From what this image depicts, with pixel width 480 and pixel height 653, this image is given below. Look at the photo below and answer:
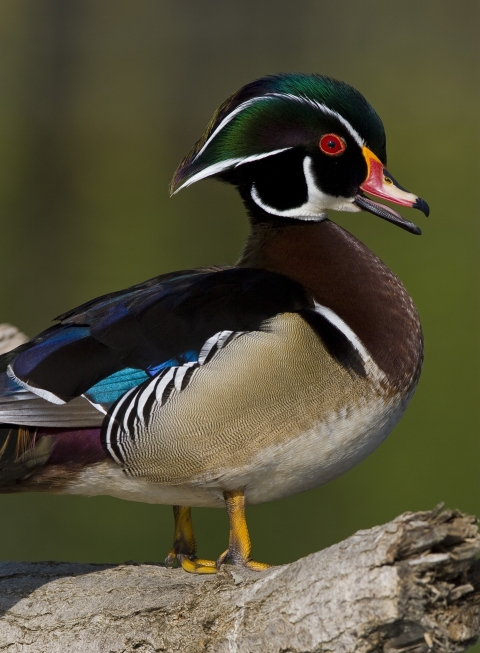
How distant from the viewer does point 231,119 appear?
6.33ft

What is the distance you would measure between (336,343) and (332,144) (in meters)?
0.42

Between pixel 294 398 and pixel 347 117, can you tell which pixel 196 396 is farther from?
pixel 347 117

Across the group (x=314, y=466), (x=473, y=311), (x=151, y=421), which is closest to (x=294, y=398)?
(x=314, y=466)

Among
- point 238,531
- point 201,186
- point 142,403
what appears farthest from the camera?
point 201,186

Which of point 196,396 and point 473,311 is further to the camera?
point 473,311

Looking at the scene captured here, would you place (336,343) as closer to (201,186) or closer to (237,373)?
(237,373)

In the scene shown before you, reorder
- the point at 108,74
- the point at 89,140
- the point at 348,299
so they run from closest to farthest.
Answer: the point at 348,299, the point at 89,140, the point at 108,74

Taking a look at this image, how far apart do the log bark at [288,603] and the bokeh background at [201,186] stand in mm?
1596

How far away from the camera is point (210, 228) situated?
523 centimetres

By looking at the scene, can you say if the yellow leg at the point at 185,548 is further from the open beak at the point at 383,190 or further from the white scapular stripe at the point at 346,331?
the open beak at the point at 383,190

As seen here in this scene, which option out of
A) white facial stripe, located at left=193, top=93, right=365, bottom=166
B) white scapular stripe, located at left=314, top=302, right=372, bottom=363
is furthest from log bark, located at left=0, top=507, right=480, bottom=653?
white facial stripe, located at left=193, top=93, right=365, bottom=166

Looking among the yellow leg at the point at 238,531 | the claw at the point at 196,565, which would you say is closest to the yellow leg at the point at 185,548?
the claw at the point at 196,565

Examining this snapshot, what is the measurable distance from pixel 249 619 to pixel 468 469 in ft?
8.22

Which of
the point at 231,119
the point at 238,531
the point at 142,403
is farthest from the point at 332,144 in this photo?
the point at 238,531
